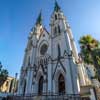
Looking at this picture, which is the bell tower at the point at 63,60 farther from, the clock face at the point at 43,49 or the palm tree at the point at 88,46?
the palm tree at the point at 88,46

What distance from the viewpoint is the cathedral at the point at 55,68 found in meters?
21.5

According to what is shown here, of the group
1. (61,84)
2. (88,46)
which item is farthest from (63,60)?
(88,46)

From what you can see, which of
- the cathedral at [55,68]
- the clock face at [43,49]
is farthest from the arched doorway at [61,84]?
the clock face at [43,49]

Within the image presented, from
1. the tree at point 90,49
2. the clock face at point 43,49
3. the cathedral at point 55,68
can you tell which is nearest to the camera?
the tree at point 90,49

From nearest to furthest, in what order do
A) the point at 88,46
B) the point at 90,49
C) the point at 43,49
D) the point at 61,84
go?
the point at 90,49 → the point at 88,46 → the point at 61,84 → the point at 43,49

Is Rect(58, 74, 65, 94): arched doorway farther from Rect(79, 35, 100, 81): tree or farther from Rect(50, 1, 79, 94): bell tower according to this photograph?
Rect(79, 35, 100, 81): tree

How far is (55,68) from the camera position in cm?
2498

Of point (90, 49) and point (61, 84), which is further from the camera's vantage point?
point (61, 84)

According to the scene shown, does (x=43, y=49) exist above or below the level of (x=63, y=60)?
above

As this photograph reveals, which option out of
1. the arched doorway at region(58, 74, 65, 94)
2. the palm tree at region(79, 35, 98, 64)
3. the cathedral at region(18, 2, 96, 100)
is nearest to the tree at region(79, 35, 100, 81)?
the palm tree at region(79, 35, 98, 64)

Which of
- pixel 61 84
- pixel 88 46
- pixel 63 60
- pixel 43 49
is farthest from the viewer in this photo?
pixel 43 49

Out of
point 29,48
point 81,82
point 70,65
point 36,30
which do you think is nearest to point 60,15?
point 36,30

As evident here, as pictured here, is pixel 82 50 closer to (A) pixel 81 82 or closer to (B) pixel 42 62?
(A) pixel 81 82

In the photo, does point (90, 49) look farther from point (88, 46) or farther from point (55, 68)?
point (55, 68)
